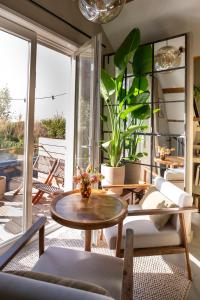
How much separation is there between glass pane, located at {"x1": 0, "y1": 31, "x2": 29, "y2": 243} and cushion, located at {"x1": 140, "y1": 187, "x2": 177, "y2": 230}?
1.39m

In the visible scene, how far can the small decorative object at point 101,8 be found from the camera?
5.38 feet

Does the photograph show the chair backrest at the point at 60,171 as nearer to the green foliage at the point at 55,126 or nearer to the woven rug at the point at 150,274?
the green foliage at the point at 55,126

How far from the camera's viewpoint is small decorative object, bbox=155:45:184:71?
2844 millimetres

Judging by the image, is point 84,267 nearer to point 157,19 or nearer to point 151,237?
point 151,237

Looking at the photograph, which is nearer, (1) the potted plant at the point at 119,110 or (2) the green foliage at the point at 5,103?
(2) the green foliage at the point at 5,103

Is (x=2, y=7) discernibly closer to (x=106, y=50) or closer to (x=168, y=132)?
(x=106, y=50)

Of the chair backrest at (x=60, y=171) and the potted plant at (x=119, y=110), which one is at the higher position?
the potted plant at (x=119, y=110)

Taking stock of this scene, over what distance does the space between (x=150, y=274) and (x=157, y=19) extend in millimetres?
2948

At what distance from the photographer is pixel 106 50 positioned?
3.60m

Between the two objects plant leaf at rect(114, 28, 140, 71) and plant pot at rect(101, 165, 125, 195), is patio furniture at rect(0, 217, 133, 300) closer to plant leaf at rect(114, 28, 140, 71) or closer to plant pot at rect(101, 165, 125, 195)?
plant pot at rect(101, 165, 125, 195)

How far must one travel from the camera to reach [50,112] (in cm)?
360


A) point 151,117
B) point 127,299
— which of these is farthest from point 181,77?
point 127,299

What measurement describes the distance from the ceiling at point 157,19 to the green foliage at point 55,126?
5.07 ft

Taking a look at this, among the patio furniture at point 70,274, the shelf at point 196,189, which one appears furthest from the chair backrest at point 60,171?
the patio furniture at point 70,274
